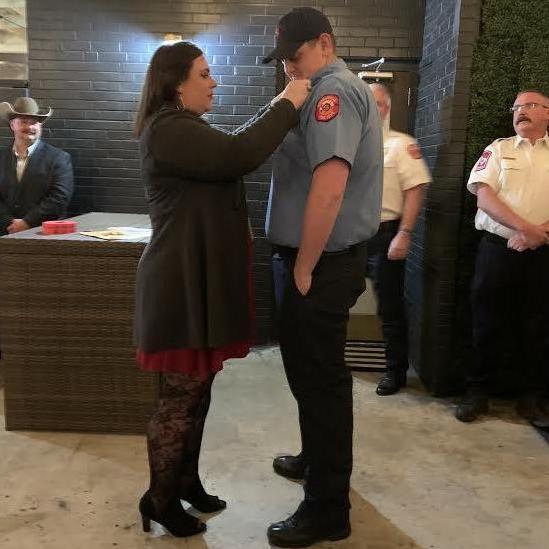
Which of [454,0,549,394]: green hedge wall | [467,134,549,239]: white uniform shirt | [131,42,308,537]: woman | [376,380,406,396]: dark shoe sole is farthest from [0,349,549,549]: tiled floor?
[454,0,549,394]: green hedge wall

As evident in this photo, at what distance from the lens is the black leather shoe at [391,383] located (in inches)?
138

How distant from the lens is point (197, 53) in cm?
189

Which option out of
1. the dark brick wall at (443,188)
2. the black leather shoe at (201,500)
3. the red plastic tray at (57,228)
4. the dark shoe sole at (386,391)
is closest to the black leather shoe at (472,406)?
the dark brick wall at (443,188)

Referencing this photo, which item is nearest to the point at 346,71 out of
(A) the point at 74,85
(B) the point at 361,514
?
(B) the point at 361,514

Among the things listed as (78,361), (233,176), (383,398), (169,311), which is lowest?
(383,398)

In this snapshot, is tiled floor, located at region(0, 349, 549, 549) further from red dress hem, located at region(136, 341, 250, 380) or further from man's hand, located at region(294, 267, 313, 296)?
man's hand, located at region(294, 267, 313, 296)

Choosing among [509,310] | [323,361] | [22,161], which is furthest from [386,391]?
→ [22,161]

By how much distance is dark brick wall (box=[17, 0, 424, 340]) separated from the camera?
4102 mm

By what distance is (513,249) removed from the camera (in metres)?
3.04

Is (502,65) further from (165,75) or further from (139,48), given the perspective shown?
(139,48)

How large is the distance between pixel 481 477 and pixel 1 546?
1.84 m

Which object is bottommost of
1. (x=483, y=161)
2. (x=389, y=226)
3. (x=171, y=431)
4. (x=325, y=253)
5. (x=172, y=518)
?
(x=172, y=518)

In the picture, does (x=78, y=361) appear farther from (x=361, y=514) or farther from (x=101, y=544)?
(x=361, y=514)

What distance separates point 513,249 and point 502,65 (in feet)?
3.19
